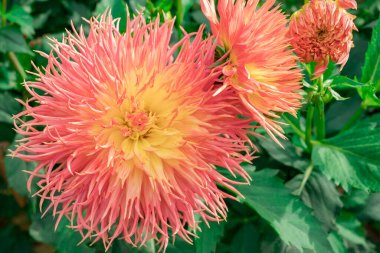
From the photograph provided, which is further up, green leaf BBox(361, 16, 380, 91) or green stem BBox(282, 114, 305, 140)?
green leaf BBox(361, 16, 380, 91)

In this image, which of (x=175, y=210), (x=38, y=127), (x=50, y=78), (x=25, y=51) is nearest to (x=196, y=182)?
(x=175, y=210)

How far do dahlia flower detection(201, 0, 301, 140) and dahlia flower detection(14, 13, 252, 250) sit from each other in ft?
0.12

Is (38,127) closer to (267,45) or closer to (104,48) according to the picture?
(104,48)

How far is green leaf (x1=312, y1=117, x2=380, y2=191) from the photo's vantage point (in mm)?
1156

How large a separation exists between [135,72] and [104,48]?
0.24 feet

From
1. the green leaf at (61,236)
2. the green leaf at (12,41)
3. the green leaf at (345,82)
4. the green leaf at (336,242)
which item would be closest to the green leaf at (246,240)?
the green leaf at (336,242)

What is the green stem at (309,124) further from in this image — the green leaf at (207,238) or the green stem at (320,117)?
the green leaf at (207,238)

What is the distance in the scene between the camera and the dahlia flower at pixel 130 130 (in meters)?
0.87

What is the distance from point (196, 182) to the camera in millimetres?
872

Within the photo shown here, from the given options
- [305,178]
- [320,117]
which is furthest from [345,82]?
[305,178]

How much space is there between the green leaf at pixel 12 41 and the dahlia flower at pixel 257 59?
2.67ft

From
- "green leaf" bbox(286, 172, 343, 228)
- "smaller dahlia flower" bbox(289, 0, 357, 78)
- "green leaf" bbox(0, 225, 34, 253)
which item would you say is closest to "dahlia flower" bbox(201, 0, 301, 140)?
"smaller dahlia flower" bbox(289, 0, 357, 78)

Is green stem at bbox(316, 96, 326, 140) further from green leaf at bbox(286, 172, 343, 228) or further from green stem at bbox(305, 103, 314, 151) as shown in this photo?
green leaf at bbox(286, 172, 343, 228)

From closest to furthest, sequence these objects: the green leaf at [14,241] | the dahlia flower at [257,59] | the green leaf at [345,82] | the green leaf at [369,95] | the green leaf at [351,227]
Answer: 1. the dahlia flower at [257,59]
2. the green leaf at [345,82]
3. the green leaf at [369,95]
4. the green leaf at [351,227]
5. the green leaf at [14,241]
